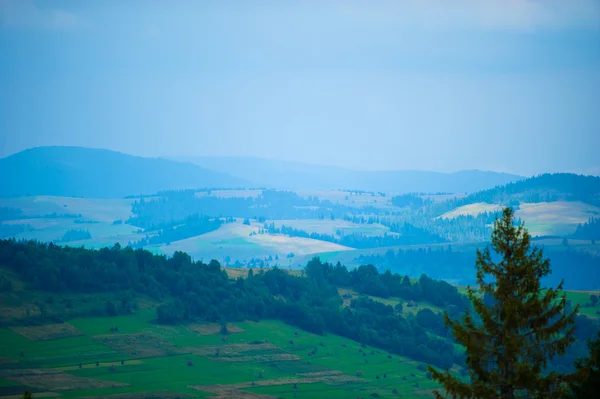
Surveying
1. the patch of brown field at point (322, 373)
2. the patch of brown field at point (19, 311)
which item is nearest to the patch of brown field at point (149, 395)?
the patch of brown field at point (322, 373)

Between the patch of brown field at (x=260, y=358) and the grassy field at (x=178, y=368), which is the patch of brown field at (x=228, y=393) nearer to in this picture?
the grassy field at (x=178, y=368)

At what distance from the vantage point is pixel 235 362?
178m

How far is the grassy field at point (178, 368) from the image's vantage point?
148375 millimetres

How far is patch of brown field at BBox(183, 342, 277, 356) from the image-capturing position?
184 meters

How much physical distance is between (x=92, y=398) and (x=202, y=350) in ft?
158

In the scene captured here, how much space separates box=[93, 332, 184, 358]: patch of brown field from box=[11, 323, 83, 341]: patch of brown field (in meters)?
5.79

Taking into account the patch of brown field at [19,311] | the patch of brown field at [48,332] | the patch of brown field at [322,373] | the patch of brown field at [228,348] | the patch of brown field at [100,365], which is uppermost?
the patch of brown field at [19,311]

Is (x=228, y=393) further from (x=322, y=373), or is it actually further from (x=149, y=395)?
(x=322, y=373)

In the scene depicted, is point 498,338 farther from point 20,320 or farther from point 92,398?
point 20,320

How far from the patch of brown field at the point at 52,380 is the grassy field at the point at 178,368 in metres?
0.17

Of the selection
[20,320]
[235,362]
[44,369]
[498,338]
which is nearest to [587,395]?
[498,338]

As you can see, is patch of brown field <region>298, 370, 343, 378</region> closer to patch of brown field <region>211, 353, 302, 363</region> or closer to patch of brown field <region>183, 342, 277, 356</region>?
patch of brown field <region>211, 353, 302, 363</region>

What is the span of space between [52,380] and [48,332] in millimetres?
30618

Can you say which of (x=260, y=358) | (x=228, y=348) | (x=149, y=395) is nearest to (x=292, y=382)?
(x=260, y=358)
